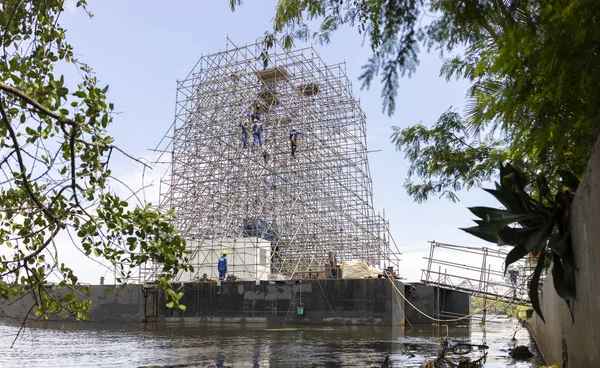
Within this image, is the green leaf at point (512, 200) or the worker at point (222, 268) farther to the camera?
the worker at point (222, 268)

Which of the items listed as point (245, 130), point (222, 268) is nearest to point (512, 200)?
point (222, 268)

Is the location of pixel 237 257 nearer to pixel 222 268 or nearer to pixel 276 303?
pixel 222 268

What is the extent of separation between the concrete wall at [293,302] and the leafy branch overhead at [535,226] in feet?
54.2

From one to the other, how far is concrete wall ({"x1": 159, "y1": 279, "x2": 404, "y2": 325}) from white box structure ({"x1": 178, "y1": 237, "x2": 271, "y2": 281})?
7.80 ft

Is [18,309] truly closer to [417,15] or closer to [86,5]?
[86,5]

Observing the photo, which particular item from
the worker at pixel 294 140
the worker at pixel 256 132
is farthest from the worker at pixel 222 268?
the worker at pixel 294 140

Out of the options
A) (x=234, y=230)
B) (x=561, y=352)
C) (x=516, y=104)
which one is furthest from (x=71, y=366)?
(x=234, y=230)

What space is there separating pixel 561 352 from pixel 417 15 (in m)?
4.51

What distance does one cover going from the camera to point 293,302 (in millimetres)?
23234

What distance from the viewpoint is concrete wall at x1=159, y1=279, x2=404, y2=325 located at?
21.8m

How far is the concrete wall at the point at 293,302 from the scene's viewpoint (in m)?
21.8

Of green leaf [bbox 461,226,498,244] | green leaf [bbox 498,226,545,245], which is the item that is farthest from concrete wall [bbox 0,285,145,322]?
green leaf [bbox 498,226,545,245]

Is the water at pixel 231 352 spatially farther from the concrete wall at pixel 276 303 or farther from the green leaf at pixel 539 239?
the green leaf at pixel 539 239

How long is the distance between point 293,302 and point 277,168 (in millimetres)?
11222
